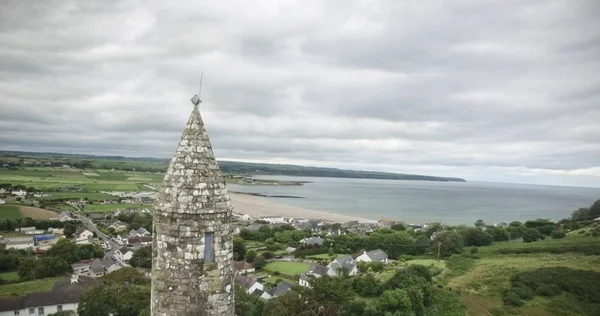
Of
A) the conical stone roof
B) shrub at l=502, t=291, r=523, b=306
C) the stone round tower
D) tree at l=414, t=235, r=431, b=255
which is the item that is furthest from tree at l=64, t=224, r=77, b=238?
the conical stone roof

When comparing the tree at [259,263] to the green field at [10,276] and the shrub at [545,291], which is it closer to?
the green field at [10,276]

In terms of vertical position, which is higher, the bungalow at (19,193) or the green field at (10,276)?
the bungalow at (19,193)

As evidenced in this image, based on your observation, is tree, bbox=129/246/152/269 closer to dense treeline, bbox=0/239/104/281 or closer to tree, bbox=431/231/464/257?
dense treeline, bbox=0/239/104/281

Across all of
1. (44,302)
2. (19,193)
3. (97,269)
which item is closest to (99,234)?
(97,269)

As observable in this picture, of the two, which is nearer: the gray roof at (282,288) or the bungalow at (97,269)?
the gray roof at (282,288)

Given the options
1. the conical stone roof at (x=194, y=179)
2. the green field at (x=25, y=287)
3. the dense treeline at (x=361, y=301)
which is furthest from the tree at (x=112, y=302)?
the conical stone roof at (x=194, y=179)

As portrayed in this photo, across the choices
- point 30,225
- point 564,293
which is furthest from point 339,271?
point 30,225

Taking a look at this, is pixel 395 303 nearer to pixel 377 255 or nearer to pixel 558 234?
pixel 377 255
